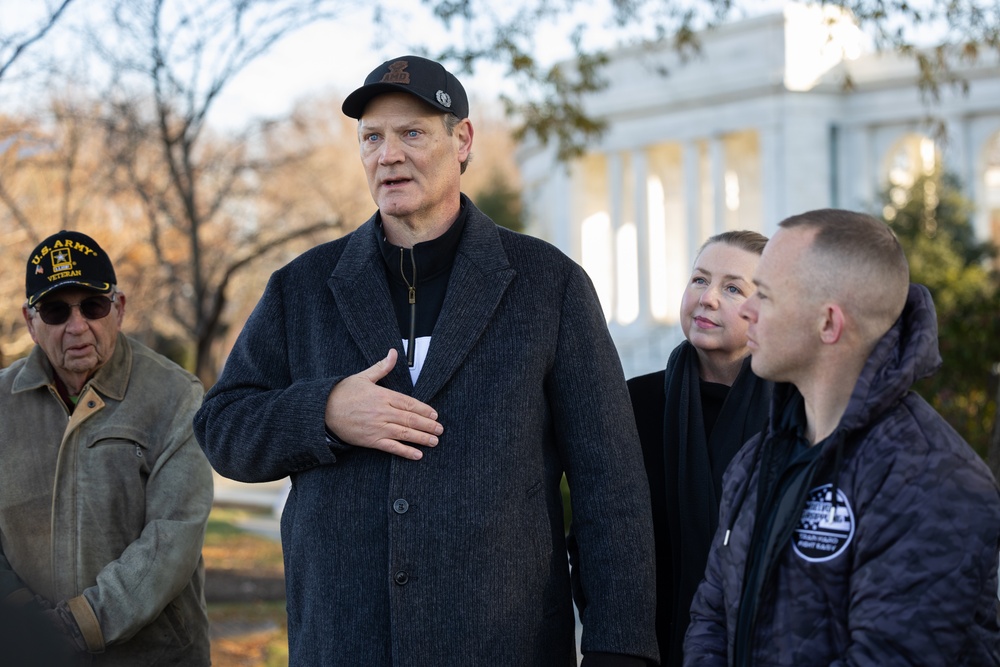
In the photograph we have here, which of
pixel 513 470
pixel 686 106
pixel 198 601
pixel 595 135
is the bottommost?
pixel 198 601

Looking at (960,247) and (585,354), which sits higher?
(960,247)

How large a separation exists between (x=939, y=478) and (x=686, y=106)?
43.0m

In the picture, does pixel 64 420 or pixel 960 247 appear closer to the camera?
pixel 64 420

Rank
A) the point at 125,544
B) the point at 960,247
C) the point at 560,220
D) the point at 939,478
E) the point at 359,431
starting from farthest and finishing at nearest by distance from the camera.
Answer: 1. the point at 560,220
2. the point at 960,247
3. the point at 125,544
4. the point at 359,431
5. the point at 939,478

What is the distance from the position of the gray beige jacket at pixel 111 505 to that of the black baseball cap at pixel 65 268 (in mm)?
276

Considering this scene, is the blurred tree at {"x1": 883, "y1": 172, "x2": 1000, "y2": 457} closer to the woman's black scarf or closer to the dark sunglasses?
the woman's black scarf

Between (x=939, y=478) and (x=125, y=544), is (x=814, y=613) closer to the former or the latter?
(x=939, y=478)

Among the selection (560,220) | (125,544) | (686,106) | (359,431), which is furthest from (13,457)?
(560,220)

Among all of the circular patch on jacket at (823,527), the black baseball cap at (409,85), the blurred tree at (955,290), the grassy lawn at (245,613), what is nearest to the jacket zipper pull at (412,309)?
the black baseball cap at (409,85)

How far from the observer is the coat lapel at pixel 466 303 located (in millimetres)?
3186

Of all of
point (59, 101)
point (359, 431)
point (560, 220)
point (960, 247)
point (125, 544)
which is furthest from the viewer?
point (560, 220)

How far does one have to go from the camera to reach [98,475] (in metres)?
3.89

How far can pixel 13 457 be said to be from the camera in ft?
13.0

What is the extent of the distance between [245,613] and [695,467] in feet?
25.0
